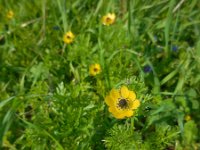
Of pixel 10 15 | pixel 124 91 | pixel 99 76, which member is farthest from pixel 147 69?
pixel 10 15

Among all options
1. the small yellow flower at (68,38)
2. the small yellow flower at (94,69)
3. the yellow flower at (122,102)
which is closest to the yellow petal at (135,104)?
the yellow flower at (122,102)

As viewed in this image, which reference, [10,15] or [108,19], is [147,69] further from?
[10,15]

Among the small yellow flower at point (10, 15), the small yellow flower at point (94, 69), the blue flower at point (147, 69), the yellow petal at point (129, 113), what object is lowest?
the yellow petal at point (129, 113)

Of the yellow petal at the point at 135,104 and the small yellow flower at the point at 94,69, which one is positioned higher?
the small yellow flower at the point at 94,69

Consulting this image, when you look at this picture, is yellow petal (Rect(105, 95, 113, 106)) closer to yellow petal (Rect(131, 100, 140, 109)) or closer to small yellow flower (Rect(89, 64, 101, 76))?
yellow petal (Rect(131, 100, 140, 109))

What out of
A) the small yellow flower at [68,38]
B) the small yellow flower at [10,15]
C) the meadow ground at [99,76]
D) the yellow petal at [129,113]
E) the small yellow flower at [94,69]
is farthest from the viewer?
the small yellow flower at [10,15]

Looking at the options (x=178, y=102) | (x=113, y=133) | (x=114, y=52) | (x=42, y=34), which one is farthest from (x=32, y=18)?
(x=113, y=133)

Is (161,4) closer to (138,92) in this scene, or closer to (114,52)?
(114,52)

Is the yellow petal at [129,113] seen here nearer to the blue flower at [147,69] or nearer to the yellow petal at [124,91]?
the yellow petal at [124,91]

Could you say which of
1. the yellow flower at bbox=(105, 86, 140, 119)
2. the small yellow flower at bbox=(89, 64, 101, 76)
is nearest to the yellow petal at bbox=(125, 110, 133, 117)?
the yellow flower at bbox=(105, 86, 140, 119)
